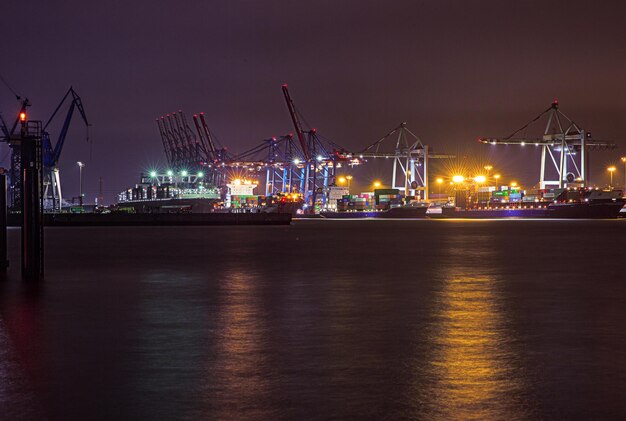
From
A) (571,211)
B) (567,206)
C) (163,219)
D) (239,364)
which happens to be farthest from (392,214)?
(239,364)

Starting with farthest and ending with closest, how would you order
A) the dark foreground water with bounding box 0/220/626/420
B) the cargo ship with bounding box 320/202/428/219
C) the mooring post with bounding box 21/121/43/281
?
the cargo ship with bounding box 320/202/428/219 → the mooring post with bounding box 21/121/43/281 → the dark foreground water with bounding box 0/220/626/420

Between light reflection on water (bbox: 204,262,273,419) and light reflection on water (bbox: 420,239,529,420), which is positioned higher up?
light reflection on water (bbox: 204,262,273,419)

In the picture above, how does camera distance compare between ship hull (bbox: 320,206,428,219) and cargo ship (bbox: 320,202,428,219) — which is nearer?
ship hull (bbox: 320,206,428,219)

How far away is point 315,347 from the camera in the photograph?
30.6 feet

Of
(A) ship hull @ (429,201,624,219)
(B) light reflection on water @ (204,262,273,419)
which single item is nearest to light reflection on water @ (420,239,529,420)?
(B) light reflection on water @ (204,262,273,419)

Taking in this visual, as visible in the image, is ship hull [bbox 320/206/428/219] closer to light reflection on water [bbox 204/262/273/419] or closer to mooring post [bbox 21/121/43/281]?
mooring post [bbox 21/121/43/281]

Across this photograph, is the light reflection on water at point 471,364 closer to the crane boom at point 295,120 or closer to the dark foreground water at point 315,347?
the dark foreground water at point 315,347

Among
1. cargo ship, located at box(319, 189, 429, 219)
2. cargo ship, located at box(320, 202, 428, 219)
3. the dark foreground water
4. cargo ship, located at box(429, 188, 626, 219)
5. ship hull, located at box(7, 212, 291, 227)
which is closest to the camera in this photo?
the dark foreground water

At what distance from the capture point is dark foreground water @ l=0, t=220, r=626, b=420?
659 cm

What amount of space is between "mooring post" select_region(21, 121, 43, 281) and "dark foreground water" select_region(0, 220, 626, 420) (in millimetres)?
729

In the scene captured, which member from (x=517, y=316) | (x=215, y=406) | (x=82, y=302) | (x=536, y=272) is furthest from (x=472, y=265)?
(x=215, y=406)

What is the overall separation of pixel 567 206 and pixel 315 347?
129 m

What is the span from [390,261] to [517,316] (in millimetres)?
13188

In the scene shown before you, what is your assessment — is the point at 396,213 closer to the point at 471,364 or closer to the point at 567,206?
the point at 567,206
